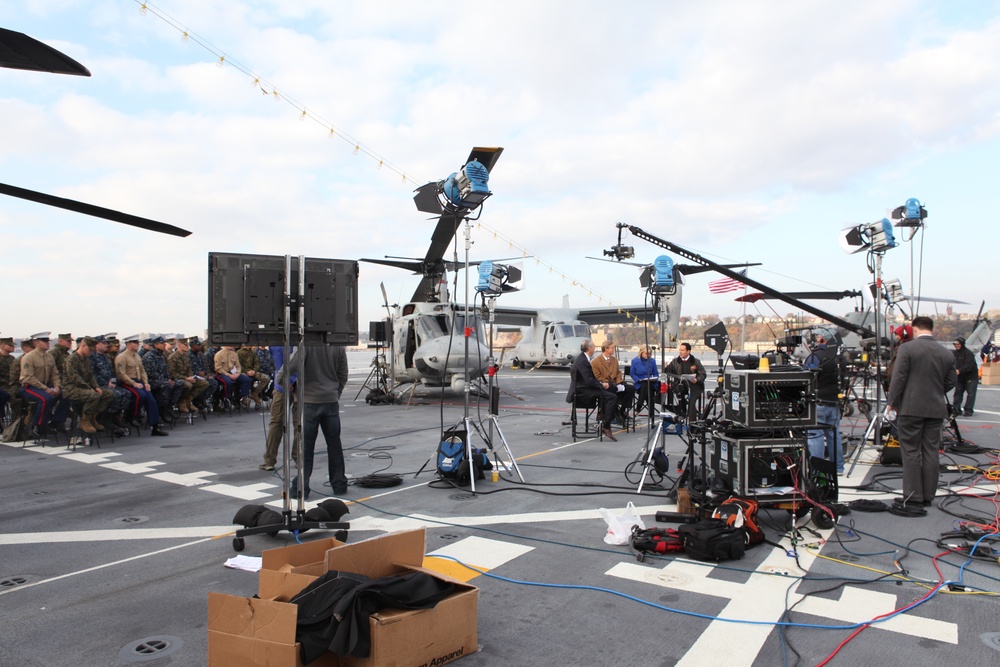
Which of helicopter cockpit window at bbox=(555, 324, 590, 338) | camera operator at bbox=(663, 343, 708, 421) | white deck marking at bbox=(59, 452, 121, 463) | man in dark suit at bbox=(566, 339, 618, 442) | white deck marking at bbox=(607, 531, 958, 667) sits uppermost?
helicopter cockpit window at bbox=(555, 324, 590, 338)

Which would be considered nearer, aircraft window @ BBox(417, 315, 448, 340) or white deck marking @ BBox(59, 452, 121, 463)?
white deck marking @ BBox(59, 452, 121, 463)

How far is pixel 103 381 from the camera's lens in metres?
10.5

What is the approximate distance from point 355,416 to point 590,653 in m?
11.1

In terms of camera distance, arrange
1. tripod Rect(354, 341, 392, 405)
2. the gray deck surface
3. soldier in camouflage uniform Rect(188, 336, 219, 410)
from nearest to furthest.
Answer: the gray deck surface < soldier in camouflage uniform Rect(188, 336, 219, 410) < tripod Rect(354, 341, 392, 405)

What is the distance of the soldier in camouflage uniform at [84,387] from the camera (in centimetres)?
980

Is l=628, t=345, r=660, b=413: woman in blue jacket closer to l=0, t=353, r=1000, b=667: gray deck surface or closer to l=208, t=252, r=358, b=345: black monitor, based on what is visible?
l=0, t=353, r=1000, b=667: gray deck surface

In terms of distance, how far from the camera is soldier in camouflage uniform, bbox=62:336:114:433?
9797 mm

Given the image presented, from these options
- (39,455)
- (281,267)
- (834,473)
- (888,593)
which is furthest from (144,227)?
(39,455)

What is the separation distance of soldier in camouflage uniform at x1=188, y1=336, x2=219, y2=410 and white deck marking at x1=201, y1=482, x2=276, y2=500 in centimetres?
704

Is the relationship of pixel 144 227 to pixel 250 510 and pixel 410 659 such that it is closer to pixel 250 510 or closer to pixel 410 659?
pixel 250 510

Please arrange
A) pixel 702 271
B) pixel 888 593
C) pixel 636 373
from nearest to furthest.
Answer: pixel 888 593, pixel 702 271, pixel 636 373

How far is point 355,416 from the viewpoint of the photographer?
44.7ft

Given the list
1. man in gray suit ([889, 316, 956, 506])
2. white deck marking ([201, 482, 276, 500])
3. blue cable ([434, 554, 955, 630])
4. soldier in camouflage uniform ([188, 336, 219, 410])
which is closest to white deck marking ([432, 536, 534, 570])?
blue cable ([434, 554, 955, 630])

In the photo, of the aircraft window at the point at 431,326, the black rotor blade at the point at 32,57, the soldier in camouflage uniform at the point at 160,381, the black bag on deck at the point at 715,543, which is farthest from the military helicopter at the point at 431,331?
the black rotor blade at the point at 32,57
